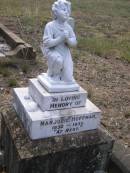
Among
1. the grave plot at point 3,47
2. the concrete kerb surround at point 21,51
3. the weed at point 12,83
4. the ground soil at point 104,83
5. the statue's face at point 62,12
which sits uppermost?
the statue's face at point 62,12

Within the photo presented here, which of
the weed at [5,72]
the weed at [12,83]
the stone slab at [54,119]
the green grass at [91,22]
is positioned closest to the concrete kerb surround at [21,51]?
the weed at [5,72]

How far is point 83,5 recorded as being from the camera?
15836mm

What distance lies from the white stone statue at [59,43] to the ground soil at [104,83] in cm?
168

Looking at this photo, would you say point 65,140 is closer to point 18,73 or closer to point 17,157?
point 17,157

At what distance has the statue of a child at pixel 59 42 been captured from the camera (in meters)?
3.54

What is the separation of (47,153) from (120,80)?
3.98 m

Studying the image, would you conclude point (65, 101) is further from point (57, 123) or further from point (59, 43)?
point (59, 43)

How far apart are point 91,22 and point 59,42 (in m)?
9.26

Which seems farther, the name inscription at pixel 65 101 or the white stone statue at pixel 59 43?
the name inscription at pixel 65 101

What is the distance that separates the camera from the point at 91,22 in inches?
498

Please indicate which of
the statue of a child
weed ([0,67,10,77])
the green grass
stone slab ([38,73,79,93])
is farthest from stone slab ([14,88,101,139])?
the green grass

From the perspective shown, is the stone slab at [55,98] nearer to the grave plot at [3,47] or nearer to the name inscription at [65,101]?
the name inscription at [65,101]

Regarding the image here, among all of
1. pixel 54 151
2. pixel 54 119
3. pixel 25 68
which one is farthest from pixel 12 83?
pixel 54 151

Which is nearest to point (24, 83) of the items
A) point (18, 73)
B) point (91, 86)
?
point (18, 73)
